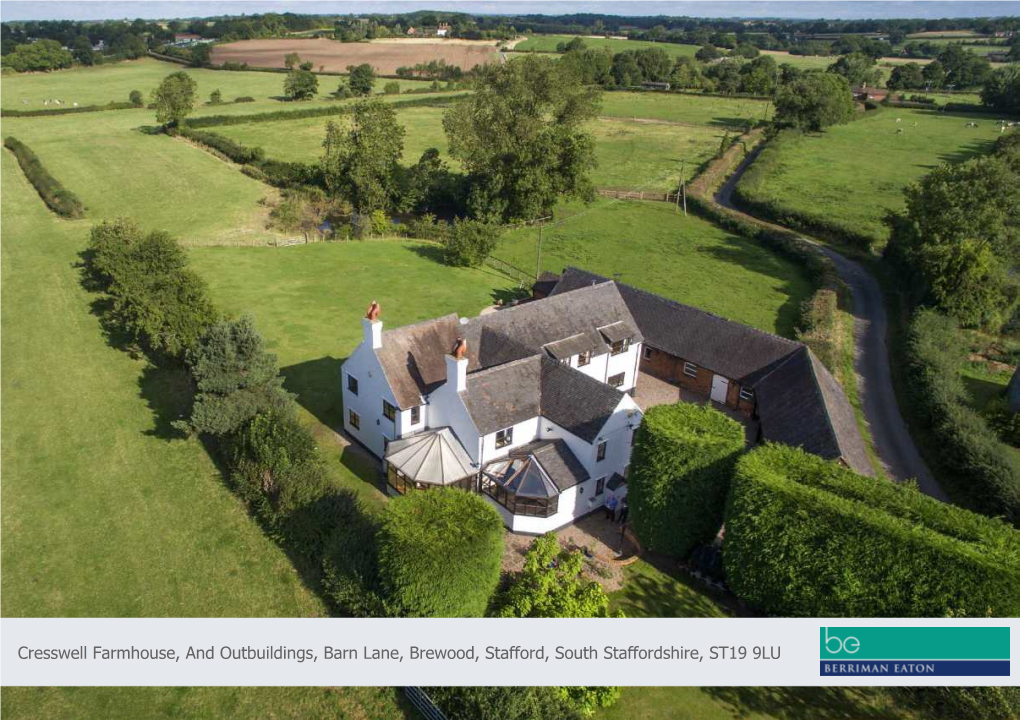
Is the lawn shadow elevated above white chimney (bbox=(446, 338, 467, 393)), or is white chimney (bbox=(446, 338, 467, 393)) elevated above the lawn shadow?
white chimney (bbox=(446, 338, 467, 393))

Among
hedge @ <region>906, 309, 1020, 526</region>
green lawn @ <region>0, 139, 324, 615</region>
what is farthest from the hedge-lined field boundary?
hedge @ <region>906, 309, 1020, 526</region>

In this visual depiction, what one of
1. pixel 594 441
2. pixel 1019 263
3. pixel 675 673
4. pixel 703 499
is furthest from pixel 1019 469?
pixel 1019 263

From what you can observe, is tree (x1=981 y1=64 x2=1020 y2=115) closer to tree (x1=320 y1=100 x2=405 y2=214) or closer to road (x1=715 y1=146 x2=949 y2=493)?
road (x1=715 y1=146 x2=949 y2=493)

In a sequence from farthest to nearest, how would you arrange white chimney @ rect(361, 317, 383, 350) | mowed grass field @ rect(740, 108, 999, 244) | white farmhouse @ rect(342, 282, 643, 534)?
mowed grass field @ rect(740, 108, 999, 244), white chimney @ rect(361, 317, 383, 350), white farmhouse @ rect(342, 282, 643, 534)

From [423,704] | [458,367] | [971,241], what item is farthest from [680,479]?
[971,241]

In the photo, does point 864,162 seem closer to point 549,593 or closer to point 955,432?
point 955,432
